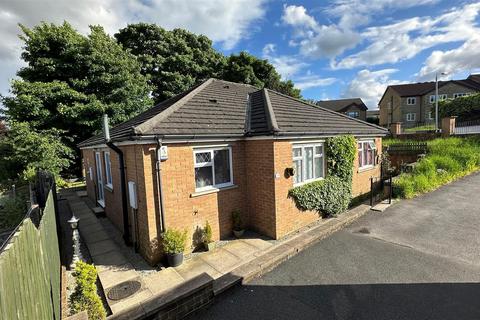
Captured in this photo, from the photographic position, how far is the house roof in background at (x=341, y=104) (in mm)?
57375

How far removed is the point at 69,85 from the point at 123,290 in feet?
60.8

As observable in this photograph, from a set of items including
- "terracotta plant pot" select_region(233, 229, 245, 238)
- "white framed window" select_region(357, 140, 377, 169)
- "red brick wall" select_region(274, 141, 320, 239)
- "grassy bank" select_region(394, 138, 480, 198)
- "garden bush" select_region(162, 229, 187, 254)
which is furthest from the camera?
"grassy bank" select_region(394, 138, 480, 198)

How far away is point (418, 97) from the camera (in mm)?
43188

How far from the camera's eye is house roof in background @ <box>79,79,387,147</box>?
20.4 feet

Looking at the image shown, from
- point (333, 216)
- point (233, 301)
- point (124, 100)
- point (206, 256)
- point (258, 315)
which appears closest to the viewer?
point (258, 315)

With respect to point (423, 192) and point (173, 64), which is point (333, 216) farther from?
point (173, 64)

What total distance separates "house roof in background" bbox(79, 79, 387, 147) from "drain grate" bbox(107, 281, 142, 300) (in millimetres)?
3240

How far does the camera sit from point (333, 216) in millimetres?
8578

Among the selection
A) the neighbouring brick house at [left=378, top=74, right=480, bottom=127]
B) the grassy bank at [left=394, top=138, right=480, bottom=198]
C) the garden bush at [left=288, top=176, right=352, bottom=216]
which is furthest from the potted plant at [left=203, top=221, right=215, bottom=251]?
the neighbouring brick house at [left=378, top=74, right=480, bottom=127]

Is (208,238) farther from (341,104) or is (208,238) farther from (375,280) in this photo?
(341,104)

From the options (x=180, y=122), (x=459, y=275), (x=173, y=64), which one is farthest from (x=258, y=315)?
(x=173, y=64)

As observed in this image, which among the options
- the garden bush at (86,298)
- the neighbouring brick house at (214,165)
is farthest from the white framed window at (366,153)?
A: the garden bush at (86,298)

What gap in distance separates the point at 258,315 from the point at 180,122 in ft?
16.1

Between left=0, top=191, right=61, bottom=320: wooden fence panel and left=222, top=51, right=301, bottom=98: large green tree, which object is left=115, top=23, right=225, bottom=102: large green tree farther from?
left=0, top=191, right=61, bottom=320: wooden fence panel
